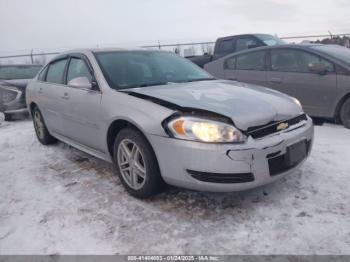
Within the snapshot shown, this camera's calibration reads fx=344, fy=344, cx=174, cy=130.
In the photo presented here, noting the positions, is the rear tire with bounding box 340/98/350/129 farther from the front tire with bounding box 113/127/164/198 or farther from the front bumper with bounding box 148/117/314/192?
the front tire with bounding box 113/127/164/198

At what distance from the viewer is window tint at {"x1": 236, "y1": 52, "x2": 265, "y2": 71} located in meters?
6.52

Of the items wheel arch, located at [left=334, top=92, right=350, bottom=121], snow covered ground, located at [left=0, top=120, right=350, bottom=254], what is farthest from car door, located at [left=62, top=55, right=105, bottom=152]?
wheel arch, located at [left=334, top=92, right=350, bottom=121]

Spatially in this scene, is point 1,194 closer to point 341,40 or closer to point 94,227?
point 94,227

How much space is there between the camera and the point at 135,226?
2.89 metres

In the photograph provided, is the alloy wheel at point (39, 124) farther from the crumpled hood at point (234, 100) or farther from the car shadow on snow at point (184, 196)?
the crumpled hood at point (234, 100)

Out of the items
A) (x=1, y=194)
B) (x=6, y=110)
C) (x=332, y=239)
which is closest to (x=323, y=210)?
(x=332, y=239)

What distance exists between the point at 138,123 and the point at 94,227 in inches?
38.4

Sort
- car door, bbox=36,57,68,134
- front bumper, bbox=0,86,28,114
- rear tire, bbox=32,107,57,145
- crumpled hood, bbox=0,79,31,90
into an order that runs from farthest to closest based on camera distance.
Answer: crumpled hood, bbox=0,79,31,90, front bumper, bbox=0,86,28,114, rear tire, bbox=32,107,57,145, car door, bbox=36,57,68,134

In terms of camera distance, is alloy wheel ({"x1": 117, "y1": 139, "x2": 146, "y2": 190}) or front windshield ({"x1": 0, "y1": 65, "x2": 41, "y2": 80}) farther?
front windshield ({"x1": 0, "y1": 65, "x2": 41, "y2": 80})

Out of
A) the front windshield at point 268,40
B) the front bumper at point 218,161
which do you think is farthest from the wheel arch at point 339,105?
the front windshield at point 268,40

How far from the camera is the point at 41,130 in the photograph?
218 inches

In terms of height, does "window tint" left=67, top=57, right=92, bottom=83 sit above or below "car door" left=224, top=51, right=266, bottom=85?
above

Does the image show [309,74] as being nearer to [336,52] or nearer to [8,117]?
[336,52]

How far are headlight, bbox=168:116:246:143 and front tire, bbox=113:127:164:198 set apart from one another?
43 centimetres
